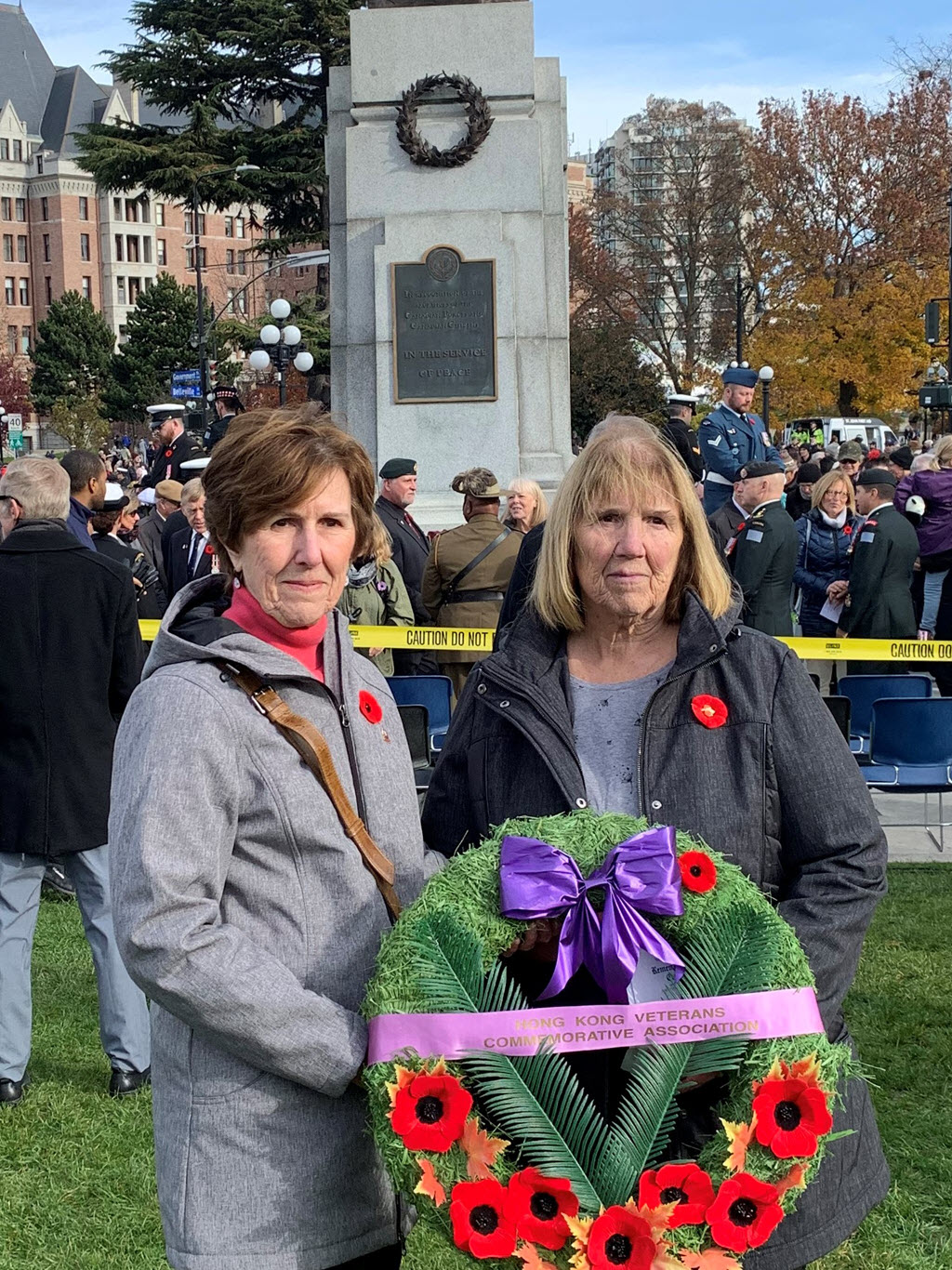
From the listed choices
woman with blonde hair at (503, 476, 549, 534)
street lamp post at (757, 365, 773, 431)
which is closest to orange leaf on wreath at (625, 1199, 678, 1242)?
woman with blonde hair at (503, 476, 549, 534)

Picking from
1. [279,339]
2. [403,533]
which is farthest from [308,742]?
[279,339]

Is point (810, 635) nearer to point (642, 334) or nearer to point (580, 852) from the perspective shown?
point (580, 852)

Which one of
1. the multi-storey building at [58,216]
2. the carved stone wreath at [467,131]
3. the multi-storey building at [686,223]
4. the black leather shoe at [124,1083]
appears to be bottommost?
the black leather shoe at [124,1083]

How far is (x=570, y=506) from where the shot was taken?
9.39ft

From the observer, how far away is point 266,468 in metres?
2.49

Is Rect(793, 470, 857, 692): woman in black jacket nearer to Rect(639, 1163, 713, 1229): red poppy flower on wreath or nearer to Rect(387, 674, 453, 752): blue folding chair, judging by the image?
Rect(387, 674, 453, 752): blue folding chair

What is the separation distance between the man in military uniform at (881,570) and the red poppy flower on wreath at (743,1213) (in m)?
9.24

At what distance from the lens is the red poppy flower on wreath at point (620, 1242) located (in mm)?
2061

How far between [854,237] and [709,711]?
46580 millimetres

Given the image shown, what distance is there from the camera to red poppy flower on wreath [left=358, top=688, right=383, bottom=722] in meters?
2.62

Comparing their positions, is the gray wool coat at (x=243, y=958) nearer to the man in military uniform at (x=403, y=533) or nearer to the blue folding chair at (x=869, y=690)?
the blue folding chair at (x=869, y=690)

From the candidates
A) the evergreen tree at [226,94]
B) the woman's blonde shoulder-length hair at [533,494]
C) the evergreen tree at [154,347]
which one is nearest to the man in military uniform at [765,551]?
the woman's blonde shoulder-length hair at [533,494]

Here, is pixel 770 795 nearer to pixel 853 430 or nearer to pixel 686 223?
pixel 853 430

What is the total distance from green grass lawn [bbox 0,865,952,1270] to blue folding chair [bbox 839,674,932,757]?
186 centimetres
